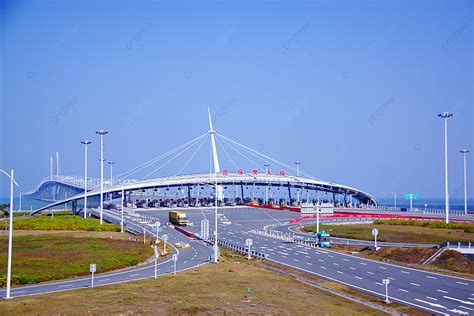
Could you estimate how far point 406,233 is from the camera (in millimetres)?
71750

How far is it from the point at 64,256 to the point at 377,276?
2707 cm

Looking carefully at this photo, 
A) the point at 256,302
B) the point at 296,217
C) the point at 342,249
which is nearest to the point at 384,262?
the point at 342,249

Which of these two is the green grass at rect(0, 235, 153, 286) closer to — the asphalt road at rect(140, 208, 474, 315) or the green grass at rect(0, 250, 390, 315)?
the green grass at rect(0, 250, 390, 315)

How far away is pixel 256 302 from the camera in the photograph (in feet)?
95.2

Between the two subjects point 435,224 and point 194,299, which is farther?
point 435,224

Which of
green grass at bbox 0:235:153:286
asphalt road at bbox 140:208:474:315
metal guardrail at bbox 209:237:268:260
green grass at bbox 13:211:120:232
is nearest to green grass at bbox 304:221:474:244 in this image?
asphalt road at bbox 140:208:474:315

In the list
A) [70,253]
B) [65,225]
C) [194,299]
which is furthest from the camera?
[65,225]

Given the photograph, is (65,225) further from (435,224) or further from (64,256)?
(435,224)

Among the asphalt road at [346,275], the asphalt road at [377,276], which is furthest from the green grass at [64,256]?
the asphalt road at [377,276]

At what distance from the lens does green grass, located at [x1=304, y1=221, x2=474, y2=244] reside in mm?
63731

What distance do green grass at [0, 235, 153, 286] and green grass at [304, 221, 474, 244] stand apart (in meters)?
28.0

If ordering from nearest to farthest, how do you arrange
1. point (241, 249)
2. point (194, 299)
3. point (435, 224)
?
point (194, 299)
point (241, 249)
point (435, 224)

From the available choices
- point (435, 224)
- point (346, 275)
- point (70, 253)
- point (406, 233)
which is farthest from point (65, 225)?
point (346, 275)

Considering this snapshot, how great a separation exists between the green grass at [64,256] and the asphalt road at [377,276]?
13.4 meters
